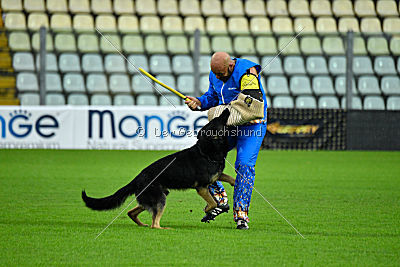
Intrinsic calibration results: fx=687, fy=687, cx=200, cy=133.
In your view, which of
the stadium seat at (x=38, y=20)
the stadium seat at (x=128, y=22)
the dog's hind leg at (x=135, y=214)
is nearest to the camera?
the dog's hind leg at (x=135, y=214)

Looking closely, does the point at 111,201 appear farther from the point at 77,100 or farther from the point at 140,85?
the point at 140,85

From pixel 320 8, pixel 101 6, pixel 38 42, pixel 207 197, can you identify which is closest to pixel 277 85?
pixel 320 8

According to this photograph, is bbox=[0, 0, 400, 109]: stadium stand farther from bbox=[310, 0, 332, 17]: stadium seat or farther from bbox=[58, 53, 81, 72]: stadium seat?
bbox=[310, 0, 332, 17]: stadium seat

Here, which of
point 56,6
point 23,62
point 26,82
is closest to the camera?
point 26,82

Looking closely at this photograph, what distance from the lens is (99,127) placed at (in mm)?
16891

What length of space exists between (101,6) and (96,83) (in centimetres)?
415

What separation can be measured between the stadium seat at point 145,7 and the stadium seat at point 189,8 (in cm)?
89

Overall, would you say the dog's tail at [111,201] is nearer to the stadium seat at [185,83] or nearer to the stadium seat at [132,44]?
the stadium seat at [185,83]

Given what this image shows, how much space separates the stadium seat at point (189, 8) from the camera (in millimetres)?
22328

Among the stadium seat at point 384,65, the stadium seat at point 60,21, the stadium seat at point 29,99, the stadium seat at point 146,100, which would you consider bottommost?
the stadium seat at point 146,100

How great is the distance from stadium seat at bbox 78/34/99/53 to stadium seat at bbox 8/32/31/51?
1.48 m

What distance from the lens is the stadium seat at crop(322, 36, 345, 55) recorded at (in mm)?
18984

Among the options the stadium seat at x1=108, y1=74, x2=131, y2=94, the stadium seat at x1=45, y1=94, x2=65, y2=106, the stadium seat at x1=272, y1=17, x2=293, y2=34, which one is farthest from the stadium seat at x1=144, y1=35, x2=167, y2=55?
the stadium seat at x1=272, y1=17, x2=293, y2=34

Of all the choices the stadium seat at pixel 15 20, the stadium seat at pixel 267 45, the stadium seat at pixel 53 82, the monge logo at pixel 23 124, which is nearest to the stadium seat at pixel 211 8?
the stadium seat at pixel 267 45
